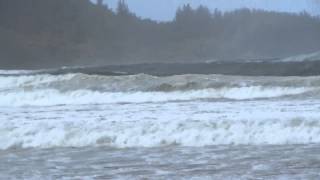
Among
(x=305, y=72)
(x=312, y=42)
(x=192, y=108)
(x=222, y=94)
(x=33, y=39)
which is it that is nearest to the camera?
(x=192, y=108)

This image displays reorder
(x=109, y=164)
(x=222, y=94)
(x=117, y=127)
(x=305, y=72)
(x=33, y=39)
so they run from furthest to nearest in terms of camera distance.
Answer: (x=33, y=39)
(x=305, y=72)
(x=222, y=94)
(x=117, y=127)
(x=109, y=164)

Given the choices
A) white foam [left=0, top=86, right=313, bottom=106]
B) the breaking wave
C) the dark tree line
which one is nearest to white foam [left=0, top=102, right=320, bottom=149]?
the breaking wave

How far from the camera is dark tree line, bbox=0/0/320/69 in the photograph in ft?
220

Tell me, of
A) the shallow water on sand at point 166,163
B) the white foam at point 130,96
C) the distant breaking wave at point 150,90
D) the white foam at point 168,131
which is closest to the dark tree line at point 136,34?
the distant breaking wave at point 150,90

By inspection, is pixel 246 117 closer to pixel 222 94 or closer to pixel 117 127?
pixel 117 127

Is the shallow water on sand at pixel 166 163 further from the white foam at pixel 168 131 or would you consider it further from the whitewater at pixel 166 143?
the white foam at pixel 168 131

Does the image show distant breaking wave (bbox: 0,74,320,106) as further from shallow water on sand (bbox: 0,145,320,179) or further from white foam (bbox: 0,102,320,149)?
shallow water on sand (bbox: 0,145,320,179)

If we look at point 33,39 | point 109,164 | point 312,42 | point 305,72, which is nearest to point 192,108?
point 109,164

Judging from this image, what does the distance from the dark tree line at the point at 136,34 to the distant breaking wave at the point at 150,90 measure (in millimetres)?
40500

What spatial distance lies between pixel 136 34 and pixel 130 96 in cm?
5351

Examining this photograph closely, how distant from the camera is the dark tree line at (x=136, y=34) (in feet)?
220

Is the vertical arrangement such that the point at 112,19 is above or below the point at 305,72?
above

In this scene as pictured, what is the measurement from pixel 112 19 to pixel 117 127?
2525 inches

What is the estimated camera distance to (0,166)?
856 centimetres
